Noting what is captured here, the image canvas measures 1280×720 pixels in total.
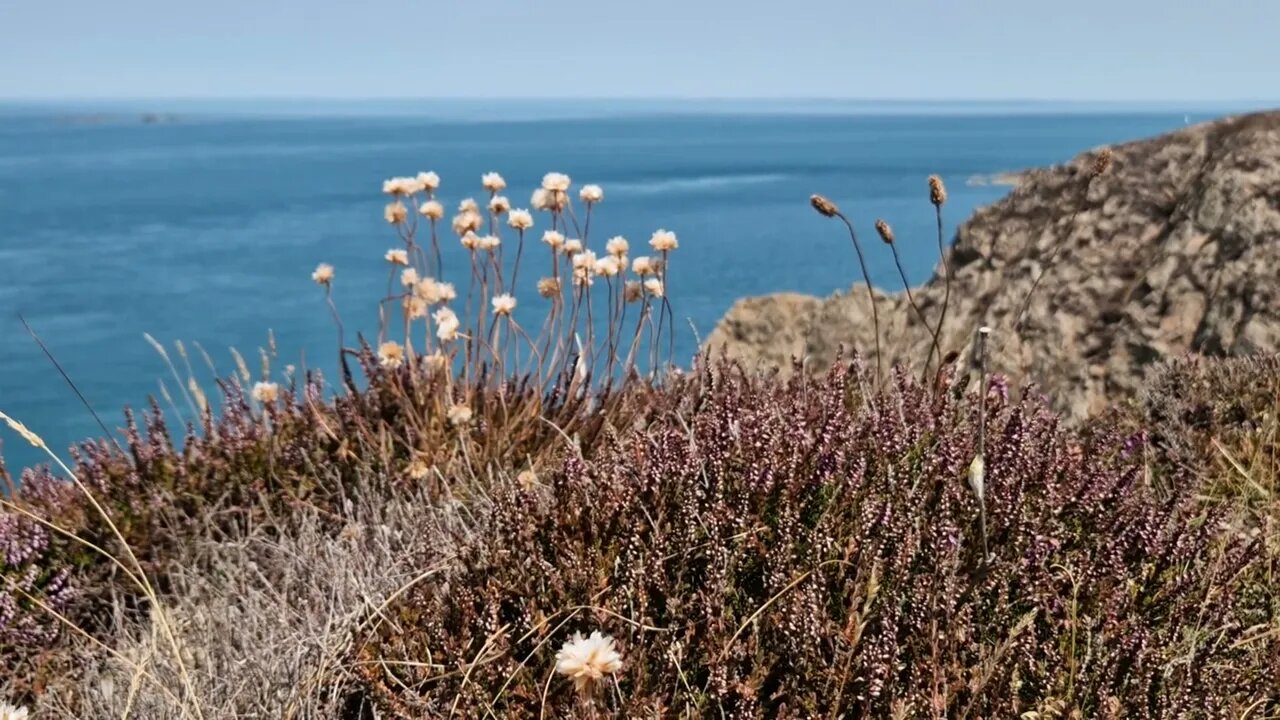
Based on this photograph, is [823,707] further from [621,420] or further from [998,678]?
[621,420]

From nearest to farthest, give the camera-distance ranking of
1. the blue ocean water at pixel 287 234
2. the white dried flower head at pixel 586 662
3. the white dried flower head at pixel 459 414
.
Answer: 1. the white dried flower head at pixel 586 662
2. the white dried flower head at pixel 459 414
3. the blue ocean water at pixel 287 234

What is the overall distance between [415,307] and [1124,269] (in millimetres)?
3855

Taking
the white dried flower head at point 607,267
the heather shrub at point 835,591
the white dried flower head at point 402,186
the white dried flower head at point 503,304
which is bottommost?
the heather shrub at point 835,591

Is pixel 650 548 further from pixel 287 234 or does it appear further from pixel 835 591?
pixel 287 234

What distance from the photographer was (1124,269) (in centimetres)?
566

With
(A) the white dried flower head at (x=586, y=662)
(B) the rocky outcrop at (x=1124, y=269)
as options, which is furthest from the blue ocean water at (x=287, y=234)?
(A) the white dried flower head at (x=586, y=662)

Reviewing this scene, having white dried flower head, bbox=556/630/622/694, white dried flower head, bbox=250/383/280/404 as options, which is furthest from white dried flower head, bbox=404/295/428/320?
white dried flower head, bbox=556/630/622/694

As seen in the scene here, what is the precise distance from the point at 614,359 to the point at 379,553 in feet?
4.37

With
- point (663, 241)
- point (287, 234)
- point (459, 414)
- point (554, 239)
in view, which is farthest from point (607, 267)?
point (287, 234)

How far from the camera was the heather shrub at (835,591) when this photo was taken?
77.7 inches

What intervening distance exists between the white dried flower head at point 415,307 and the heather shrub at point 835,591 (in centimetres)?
133

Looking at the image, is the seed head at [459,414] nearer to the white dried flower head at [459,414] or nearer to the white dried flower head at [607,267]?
the white dried flower head at [459,414]

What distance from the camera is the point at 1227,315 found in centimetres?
491

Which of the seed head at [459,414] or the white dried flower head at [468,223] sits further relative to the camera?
the white dried flower head at [468,223]
